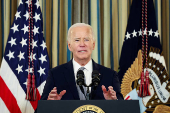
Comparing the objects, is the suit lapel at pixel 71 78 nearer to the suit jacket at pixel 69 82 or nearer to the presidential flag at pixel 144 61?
the suit jacket at pixel 69 82

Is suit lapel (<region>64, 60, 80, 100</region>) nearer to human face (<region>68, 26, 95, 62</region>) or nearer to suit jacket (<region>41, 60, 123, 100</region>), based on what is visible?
suit jacket (<region>41, 60, 123, 100</region>)

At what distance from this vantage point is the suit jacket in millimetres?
1986

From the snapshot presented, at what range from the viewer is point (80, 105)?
→ 4.39 ft

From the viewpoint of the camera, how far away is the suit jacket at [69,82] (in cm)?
199

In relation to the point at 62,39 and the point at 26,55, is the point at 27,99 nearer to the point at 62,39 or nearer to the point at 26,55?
the point at 26,55

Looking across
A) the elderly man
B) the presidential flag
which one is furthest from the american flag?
the elderly man

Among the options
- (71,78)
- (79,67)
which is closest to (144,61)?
(79,67)

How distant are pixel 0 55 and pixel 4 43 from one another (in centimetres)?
21

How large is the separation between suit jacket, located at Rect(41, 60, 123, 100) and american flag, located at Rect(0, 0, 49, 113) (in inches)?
65.5

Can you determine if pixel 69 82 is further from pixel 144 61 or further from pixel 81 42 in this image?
pixel 144 61

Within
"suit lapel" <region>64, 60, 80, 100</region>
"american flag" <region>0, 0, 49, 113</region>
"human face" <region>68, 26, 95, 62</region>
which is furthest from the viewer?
"american flag" <region>0, 0, 49, 113</region>

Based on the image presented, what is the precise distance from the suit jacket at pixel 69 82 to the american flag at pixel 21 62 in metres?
1.66

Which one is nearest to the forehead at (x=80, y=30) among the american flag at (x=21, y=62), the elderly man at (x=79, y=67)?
the elderly man at (x=79, y=67)

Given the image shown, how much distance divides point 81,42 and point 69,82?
37cm
